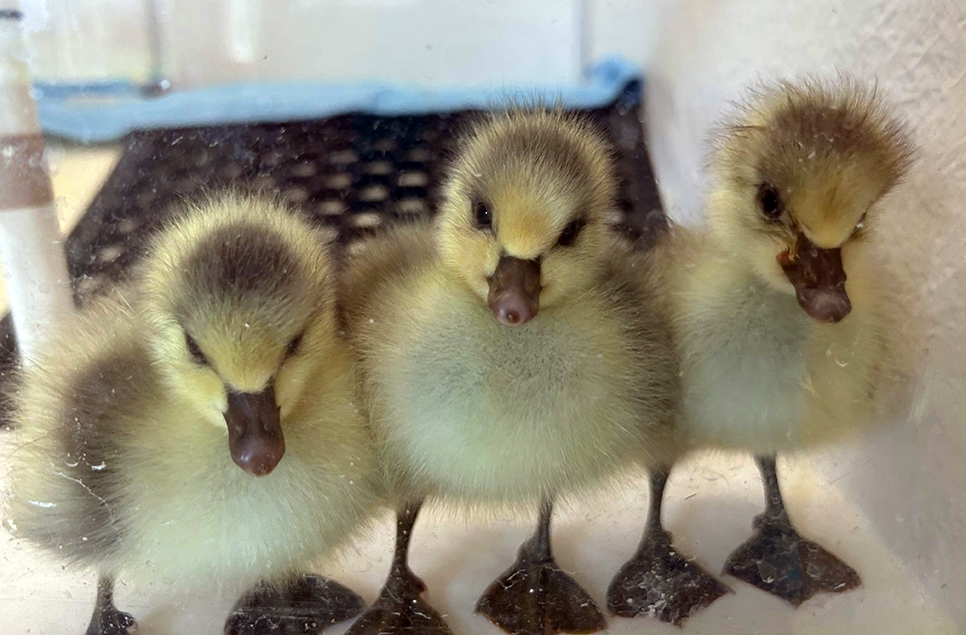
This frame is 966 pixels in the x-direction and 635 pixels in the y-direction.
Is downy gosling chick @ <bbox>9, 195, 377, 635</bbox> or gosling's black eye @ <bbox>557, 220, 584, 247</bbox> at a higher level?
gosling's black eye @ <bbox>557, 220, 584, 247</bbox>

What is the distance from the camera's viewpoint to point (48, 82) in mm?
968

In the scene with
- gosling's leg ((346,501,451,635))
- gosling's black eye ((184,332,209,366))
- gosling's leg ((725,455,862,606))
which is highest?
gosling's black eye ((184,332,209,366))

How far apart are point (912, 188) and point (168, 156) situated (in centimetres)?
85

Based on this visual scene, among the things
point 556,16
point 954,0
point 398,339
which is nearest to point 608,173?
point 398,339

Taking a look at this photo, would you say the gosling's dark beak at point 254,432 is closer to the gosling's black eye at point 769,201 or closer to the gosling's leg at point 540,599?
the gosling's leg at point 540,599

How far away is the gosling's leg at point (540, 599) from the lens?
0.80m

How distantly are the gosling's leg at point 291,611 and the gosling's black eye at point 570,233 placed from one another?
0.42 metres

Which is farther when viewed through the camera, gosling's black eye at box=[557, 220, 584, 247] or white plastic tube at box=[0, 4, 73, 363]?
white plastic tube at box=[0, 4, 73, 363]

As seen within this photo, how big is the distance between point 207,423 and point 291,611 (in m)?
0.25

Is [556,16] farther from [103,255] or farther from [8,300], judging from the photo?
[8,300]

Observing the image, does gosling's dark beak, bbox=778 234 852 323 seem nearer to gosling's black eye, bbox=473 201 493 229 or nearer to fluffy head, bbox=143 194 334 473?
gosling's black eye, bbox=473 201 493 229

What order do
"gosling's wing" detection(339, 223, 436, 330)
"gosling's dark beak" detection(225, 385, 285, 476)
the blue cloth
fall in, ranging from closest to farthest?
"gosling's dark beak" detection(225, 385, 285, 476) < "gosling's wing" detection(339, 223, 436, 330) < the blue cloth

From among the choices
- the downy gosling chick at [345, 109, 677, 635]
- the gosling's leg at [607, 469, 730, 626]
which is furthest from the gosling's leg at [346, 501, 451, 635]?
the gosling's leg at [607, 469, 730, 626]

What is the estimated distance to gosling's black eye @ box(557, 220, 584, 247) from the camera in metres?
0.66
